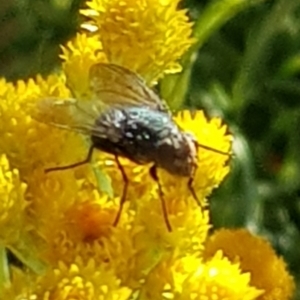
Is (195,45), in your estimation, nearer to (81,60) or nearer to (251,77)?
(251,77)

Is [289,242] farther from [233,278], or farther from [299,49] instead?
[233,278]

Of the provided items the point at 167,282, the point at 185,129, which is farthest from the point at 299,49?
the point at 167,282

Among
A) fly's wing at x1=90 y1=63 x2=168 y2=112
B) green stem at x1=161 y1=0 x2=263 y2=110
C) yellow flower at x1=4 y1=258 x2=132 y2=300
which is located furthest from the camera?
green stem at x1=161 y1=0 x2=263 y2=110

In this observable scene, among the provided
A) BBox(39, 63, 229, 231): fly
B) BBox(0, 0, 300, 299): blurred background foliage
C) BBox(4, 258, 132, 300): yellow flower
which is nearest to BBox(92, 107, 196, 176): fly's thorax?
BBox(39, 63, 229, 231): fly

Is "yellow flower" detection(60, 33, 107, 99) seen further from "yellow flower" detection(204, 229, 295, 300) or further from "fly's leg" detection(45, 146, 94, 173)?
"yellow flower" detection(204, 229, 295, 300)

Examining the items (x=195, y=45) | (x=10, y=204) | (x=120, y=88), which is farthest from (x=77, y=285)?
(x=195, y=45)

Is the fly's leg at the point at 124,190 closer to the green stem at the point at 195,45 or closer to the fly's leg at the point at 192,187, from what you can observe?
the fly's leg at the point at 192,187
